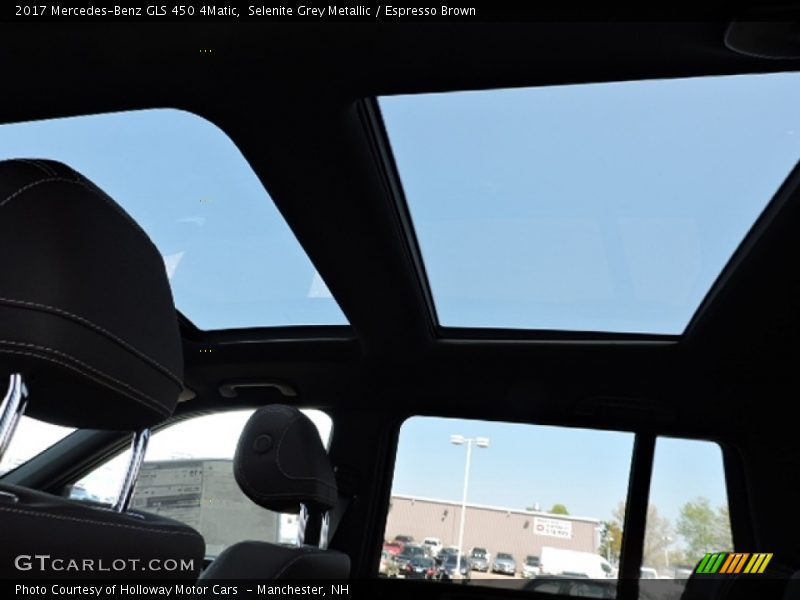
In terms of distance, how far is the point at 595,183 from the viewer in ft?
8.18

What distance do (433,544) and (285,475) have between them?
161 cm

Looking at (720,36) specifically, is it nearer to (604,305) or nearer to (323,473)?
(604,305)

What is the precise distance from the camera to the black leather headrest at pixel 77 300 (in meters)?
1.04

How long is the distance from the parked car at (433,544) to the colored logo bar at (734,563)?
1.35m

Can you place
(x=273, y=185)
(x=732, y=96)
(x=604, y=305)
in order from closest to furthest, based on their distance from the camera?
(x=732, y=96) < (x=273, y=185) < (x=604, y=305)

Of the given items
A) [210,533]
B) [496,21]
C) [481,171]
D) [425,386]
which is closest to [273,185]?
[481,171]

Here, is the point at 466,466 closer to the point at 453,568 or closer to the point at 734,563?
the point at 453,568

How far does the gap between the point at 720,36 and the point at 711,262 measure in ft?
4.16

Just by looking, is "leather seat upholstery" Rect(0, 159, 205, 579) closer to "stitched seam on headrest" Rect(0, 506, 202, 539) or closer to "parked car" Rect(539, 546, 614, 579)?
"stitched seam on headrest" Rect(0, 506, 202, 539)

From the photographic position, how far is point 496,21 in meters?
1.72

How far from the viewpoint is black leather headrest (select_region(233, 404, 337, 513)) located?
265 centimetres

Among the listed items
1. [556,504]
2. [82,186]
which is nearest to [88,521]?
[82,186]

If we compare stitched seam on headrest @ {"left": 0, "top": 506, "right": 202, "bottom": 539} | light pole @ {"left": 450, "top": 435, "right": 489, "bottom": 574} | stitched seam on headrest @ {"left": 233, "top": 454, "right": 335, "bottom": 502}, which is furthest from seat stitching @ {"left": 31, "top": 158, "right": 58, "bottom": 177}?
light pole @ {"left": 450, "top": 435, "right": 489, "bottom": 574}

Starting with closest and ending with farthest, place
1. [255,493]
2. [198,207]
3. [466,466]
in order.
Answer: [255,493] → [198,207] → [466,466]
